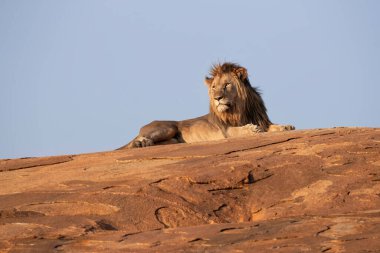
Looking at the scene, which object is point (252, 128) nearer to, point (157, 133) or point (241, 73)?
point (241, 73)

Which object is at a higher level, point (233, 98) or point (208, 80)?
point (208, 80)

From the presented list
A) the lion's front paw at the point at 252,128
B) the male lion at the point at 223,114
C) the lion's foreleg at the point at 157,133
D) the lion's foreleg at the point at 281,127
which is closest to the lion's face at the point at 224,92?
the male lion at the point at 223,114

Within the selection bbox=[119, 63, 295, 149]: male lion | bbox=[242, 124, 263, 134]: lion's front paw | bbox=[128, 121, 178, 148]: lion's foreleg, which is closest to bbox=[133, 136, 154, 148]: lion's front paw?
bbox=[128, 121, 178, 148]: lion's foreleg

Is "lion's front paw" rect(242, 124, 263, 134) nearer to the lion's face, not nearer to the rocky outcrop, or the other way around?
the lion's face

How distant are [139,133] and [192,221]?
7777 millimetres

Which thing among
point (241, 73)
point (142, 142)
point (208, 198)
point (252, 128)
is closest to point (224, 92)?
point (241, 73)

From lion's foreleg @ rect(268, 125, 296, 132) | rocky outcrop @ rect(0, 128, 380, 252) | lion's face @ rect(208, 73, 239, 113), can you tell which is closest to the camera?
rocky outcrop @ rect(0, 128, 380, 252)

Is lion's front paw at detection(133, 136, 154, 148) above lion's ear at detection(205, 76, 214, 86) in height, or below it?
below

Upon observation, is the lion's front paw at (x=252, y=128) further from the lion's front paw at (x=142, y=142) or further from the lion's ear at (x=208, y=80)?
the lion's front paw at (x=142, y=142)

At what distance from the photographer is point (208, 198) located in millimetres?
7590

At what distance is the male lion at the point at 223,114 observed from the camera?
48.5 ft

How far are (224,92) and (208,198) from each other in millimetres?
Result: 7401

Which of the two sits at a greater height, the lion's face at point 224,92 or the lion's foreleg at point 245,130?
the lion's face at point 224,92

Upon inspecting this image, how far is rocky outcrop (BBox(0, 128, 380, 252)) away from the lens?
18.7 feet
